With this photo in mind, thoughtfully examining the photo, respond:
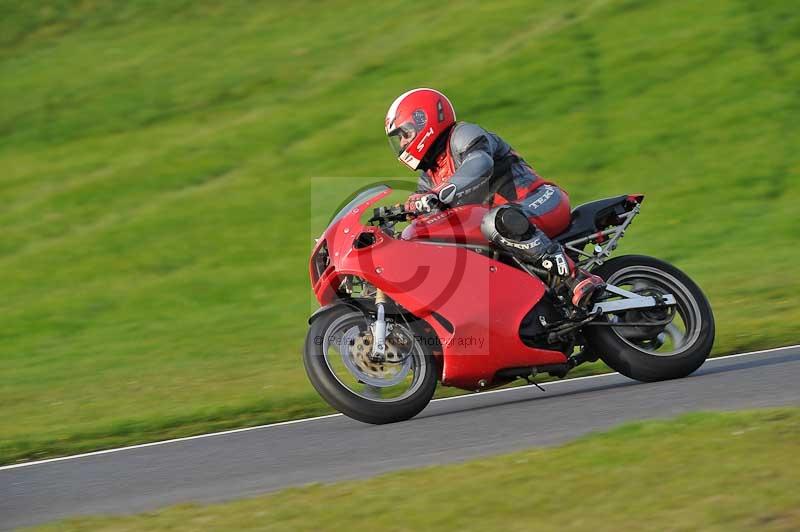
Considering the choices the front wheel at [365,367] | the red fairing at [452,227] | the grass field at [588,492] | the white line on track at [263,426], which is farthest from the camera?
the white line on track at [263,426]

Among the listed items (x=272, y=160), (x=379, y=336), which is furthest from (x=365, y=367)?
(x=272, y=160)

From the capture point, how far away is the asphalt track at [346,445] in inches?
235

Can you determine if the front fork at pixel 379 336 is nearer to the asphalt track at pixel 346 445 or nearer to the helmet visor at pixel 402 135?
the asphalt track at pixel 346 445

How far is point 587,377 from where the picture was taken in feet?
28.5

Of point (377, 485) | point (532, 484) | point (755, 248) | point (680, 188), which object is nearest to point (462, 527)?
point (532, 484)

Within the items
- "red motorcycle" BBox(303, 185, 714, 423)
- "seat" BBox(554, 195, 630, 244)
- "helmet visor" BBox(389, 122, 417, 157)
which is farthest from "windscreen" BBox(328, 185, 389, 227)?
"seat" BBox(554, 195, 630, 244)

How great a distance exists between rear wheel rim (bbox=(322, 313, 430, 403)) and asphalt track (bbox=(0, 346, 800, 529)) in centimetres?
26

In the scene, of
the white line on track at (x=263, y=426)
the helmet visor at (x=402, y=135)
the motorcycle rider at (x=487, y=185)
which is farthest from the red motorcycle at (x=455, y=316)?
the white line on track at (x=263, y=426)

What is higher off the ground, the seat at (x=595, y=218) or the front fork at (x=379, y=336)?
the seat at (x=595, y=218)

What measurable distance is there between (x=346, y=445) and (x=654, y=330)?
2.19 meters

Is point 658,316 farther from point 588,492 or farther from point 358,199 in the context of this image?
point 588,492

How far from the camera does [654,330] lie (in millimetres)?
7562

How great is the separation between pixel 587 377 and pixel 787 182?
31.1 ft

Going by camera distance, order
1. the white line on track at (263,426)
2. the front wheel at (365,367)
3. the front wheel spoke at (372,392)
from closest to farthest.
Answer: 1. the front wheel at (365,367)
2. the front wheel spoke at (372,392)
3. the white line on track at (263,426)
